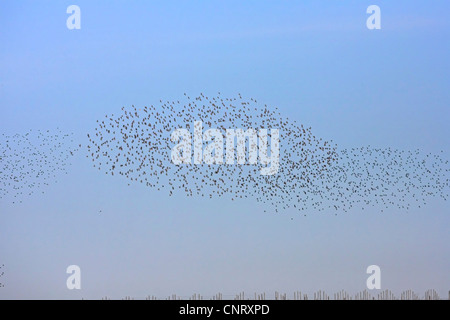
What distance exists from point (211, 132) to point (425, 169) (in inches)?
98.3

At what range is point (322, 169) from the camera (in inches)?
566

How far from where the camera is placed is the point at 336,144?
14.3 m

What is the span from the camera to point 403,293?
1377cm

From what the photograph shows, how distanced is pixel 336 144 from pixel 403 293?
6.11 ft

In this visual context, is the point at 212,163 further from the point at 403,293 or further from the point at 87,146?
the point at 403,293
